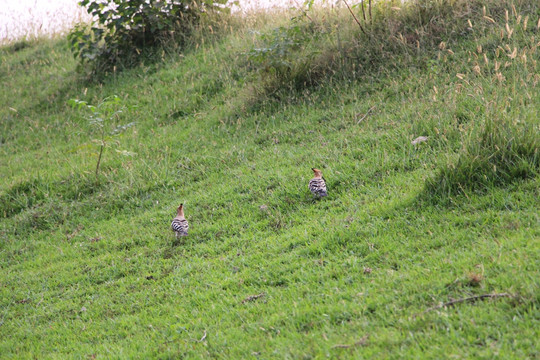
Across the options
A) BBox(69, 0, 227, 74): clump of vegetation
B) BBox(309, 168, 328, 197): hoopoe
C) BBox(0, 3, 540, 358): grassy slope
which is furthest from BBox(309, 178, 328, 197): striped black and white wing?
BBox(69, 0, 227, 74): clump of vegetation

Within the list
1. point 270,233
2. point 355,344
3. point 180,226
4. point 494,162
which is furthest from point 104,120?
point 355,344

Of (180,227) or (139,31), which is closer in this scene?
(180,227)

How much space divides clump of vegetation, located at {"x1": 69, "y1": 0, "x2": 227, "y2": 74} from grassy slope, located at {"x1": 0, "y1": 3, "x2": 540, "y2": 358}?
2.15 metres

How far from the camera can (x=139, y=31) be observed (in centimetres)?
1160

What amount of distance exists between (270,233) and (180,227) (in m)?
1.04

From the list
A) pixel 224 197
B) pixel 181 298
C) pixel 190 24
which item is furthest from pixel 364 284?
pixel 190 24

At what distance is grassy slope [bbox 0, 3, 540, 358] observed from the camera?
340 cm

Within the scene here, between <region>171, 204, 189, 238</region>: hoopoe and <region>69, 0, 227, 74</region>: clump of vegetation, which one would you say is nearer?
<region>171, 204, 189, 238</region>: hoopoe

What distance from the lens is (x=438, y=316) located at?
3166 mm

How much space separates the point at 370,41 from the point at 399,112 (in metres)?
2.26

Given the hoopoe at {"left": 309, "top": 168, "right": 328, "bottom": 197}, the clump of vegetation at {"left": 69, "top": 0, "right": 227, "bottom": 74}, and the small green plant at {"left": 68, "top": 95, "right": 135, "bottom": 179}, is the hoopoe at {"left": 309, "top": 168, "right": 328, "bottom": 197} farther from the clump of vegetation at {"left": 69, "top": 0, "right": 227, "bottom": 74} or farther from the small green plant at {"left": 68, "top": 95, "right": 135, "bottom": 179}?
the clump of vegetation at {"left": 69, "top": 0, "right": 227, "bottom": 74}

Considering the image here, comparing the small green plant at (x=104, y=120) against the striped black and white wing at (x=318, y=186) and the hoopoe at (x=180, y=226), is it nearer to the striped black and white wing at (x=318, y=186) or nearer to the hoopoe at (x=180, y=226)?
the hoopoe at (x=180, y=226)

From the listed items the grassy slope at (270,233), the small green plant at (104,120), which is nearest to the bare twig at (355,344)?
the grassy slope at (270,233)

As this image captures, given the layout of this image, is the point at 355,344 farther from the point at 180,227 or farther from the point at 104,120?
the point at 104,120
